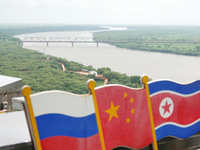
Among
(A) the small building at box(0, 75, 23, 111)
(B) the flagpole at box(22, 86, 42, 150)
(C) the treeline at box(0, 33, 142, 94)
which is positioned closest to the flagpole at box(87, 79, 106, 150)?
(B) the flagpole at box(22, 86, 42, 150)

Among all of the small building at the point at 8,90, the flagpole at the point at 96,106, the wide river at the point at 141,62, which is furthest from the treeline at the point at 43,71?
the flagpole at the point at 96,106

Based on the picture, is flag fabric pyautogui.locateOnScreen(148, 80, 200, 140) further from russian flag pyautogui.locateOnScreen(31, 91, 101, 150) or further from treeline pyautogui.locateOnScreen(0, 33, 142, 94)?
treeline pyautogui.locateOnScreen(0, 33, 142, 94)

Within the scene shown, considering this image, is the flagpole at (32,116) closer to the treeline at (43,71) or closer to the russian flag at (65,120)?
the russian flag at (65,120)

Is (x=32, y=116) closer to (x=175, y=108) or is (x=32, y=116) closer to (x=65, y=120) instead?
(x=65, y=120)

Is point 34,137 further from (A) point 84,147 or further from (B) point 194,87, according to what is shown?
(B) point 194,87

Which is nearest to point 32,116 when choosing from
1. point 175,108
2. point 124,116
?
point 124,116

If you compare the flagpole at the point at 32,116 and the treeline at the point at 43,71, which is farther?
the treeline at the point at 43,71
